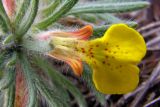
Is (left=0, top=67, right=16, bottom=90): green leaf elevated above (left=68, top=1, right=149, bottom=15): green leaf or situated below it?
below

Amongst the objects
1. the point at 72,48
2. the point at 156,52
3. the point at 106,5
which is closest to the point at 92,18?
the point at 106,5

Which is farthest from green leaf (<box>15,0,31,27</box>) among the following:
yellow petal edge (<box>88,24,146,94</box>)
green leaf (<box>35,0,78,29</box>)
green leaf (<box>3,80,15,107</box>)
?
yellow petal edge (<box>88,24,146,94</box>)

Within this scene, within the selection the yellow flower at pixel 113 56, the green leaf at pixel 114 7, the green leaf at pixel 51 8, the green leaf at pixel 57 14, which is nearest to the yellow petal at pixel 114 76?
the yellow flower at pixel 113 56

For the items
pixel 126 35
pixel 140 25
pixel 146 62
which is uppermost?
pixel 126 35

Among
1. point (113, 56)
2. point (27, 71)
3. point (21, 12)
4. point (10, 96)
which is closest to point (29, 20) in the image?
point (21, 12)

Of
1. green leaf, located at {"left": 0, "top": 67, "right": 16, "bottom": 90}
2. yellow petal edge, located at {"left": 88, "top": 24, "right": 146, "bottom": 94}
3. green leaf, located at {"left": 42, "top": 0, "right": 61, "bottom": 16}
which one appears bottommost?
green leaf, located at {"left": 0, "top": 67, "right": 16, "bottom": 90}

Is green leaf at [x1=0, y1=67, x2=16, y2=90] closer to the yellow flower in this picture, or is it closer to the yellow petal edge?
the yellow flower

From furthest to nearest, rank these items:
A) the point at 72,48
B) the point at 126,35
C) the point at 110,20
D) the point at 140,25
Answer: the point at 140,25
the point at 110,20
the point at 72,48
the point at 126,35

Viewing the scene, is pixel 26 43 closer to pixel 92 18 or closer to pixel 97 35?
pixel 97 35
